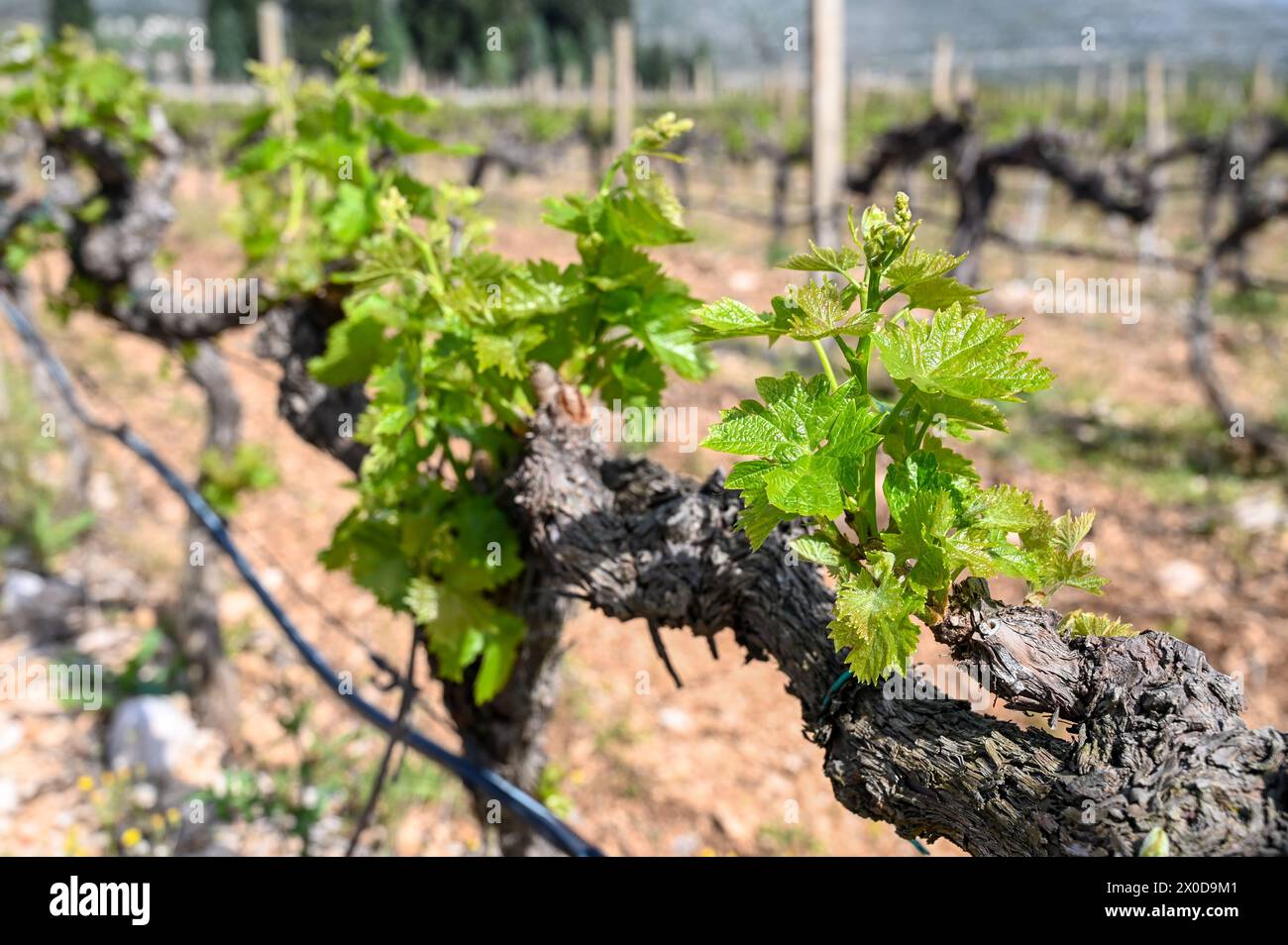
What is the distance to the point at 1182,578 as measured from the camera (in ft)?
16.3

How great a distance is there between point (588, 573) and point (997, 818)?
0.65 meters

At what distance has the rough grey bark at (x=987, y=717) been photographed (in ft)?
2.55

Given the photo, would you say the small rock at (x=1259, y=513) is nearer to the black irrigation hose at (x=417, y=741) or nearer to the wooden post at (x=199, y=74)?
the black irrigation hose at (x=417, y=741)

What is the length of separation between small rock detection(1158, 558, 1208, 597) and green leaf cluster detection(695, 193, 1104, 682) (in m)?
4.55

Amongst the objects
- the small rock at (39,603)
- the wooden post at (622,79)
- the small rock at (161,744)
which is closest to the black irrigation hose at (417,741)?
Result: the small rock at (161,744)

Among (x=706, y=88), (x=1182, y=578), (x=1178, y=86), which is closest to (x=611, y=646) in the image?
(x=1182, y=578)

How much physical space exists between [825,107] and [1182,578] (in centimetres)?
359

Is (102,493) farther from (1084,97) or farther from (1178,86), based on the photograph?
(1178,86)

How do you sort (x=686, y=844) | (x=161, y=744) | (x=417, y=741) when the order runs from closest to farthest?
(x=417, y=741) < (x=686, y=844) < (x=161, y=744)

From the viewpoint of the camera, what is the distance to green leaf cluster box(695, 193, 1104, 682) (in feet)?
2.82

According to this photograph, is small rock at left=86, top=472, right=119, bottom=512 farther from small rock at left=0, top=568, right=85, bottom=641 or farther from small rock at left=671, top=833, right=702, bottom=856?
small rock at left=671, top=833, right=702, bottom=856
